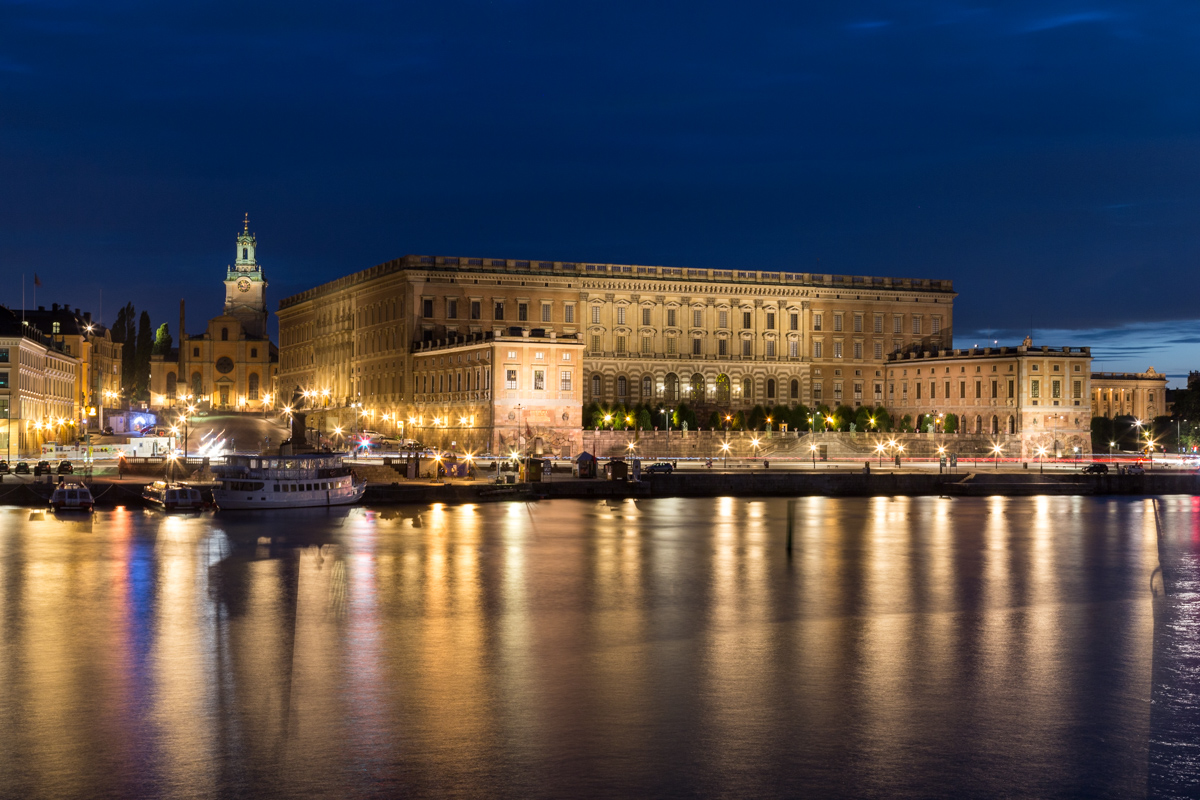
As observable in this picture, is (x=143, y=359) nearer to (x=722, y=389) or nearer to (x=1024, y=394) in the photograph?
(x=722, y=389)

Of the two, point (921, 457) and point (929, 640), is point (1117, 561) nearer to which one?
point (929, 640)

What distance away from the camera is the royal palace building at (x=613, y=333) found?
120 m

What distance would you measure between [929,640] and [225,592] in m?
17.2

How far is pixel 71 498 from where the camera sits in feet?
202

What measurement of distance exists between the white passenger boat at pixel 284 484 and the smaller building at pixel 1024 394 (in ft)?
245

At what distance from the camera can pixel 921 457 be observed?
118 meters

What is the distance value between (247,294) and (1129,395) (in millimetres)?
116251

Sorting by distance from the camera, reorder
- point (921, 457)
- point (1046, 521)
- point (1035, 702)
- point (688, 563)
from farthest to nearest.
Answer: point (921, 457) < point (1046, 521) < point (688, 563) < point (1035, 702)

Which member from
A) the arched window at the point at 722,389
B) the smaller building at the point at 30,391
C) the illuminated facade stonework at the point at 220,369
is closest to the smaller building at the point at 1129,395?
the arched window at the point at 722,389

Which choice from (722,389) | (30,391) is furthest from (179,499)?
(722,389)

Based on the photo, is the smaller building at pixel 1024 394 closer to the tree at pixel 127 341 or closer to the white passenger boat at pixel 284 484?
the white passenger boat at pixel 284 484

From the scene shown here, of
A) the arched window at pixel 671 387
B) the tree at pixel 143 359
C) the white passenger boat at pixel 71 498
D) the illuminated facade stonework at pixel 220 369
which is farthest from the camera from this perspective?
the tree at pixel 143 359

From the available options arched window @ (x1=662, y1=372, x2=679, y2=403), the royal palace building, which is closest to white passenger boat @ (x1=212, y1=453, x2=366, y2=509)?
the royal palace building

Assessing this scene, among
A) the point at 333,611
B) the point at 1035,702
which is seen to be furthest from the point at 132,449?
the point at 1035,702
